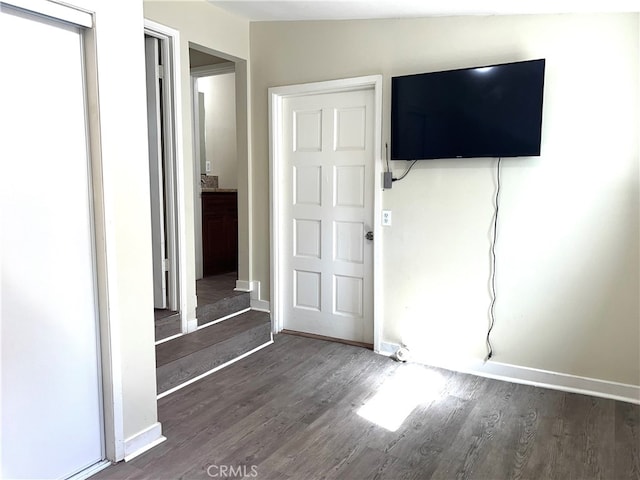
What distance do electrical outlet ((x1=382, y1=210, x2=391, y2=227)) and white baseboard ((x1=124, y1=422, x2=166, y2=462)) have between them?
2030 millimetres

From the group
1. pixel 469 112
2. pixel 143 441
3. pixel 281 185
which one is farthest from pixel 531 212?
pixel 143 441

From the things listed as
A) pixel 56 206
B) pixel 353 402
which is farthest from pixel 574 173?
pixel 56 206

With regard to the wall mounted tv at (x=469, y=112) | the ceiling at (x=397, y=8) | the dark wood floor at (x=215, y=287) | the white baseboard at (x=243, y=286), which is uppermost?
the ceiling at (x=397, y=8)

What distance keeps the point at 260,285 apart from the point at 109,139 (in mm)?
2308

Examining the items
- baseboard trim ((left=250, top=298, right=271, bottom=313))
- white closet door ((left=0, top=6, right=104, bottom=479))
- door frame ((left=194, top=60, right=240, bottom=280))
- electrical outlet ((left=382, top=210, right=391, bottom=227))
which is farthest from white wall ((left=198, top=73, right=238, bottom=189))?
white closet door ((left=0, top=6, right=104, bottom=479))

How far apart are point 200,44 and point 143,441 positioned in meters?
2.74

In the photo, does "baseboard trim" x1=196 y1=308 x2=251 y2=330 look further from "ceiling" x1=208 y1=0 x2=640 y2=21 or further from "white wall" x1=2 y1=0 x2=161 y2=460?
"ceiling" x1=208 y1=0 x2=640 y2=21

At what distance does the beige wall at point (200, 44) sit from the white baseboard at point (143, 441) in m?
1.21

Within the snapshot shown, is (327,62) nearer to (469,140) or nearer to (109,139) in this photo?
(469,140)

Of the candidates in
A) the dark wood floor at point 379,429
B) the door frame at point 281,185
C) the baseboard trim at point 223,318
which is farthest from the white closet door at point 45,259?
the door frame at point 281,185

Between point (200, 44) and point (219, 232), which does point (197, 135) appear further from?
point (200, 44)

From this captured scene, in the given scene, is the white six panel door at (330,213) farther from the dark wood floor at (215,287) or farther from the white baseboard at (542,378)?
the white baseboard at (542,378)

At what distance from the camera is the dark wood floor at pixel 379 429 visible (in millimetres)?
2209

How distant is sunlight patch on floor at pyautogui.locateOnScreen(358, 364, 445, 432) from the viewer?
269 cm
